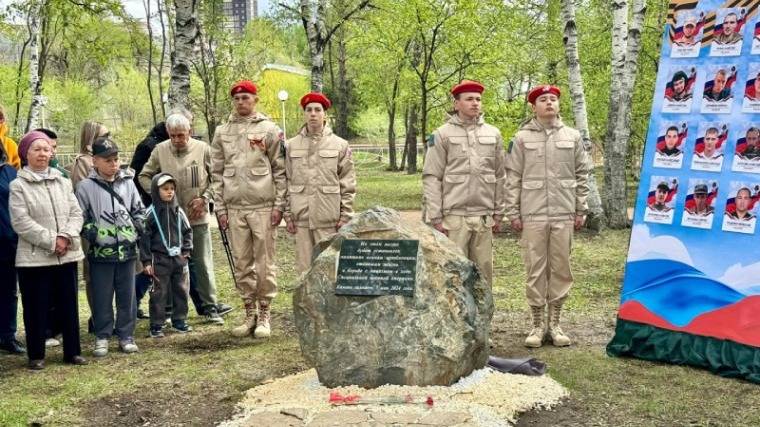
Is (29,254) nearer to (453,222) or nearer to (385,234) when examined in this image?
(385,234)

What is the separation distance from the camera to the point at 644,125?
20688 mm

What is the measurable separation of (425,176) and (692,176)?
2087 mm

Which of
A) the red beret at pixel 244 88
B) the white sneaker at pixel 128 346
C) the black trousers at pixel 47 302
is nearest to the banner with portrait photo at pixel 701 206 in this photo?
the red beret at pixel 244 88

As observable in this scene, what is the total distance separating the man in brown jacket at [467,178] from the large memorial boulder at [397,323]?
86cm

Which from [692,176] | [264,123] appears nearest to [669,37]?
[692,176]

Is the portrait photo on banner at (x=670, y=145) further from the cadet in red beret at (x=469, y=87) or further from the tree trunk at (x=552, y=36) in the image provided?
the tree trunk at (x=552, y=36)

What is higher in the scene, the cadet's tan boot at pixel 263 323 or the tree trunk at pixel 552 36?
the tree trunk at pixel 552 36

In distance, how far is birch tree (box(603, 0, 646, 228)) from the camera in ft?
39.3

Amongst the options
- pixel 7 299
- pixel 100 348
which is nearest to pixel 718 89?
pixel 100 348

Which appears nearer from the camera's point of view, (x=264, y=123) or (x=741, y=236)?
A: (x=741, y=236)

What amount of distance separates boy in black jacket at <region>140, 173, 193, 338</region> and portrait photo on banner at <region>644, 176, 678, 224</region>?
13.1 ft

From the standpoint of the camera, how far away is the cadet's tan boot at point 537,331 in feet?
20.6

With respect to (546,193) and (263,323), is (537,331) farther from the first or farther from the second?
(263,323)

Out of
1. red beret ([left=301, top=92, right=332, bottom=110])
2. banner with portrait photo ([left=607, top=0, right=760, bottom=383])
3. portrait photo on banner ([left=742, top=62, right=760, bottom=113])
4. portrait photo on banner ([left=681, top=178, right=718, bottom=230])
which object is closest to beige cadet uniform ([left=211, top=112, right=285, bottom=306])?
red beret ([left=301, top=92, right=332, bottom=110])
